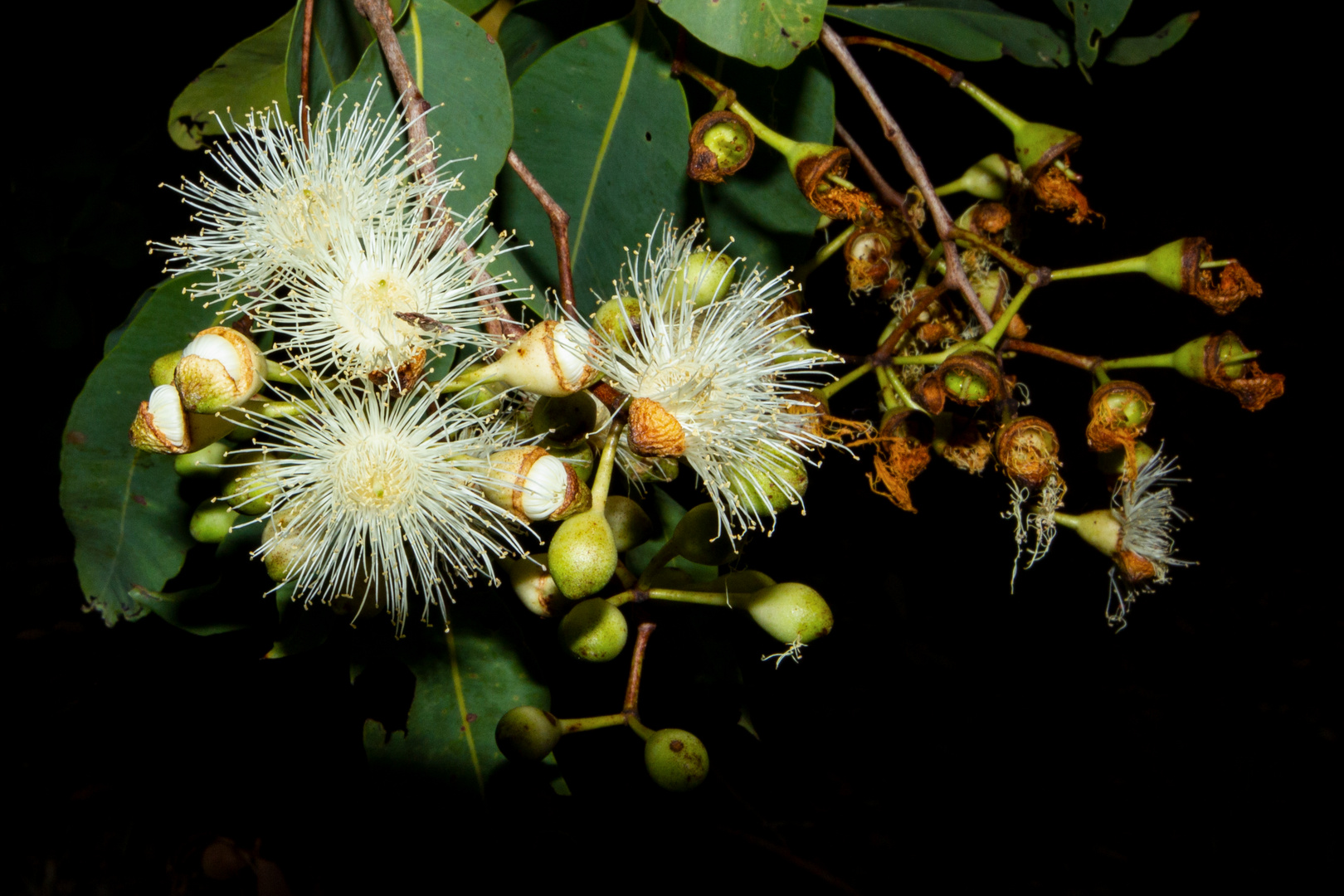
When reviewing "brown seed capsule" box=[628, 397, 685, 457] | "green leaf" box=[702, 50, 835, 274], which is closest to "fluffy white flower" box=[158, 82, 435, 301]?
"brown seed capsule" box=[628, 397, 685, 457]

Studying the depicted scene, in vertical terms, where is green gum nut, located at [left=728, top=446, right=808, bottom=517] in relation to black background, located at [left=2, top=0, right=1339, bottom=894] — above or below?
above

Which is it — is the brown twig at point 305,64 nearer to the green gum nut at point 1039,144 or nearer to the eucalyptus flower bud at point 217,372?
the eucalyptus flower bud at point 217,372

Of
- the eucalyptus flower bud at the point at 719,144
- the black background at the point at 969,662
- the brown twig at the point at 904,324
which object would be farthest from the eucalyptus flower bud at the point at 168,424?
the black background at the point at 969,662

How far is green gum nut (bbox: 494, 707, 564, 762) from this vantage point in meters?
0.96

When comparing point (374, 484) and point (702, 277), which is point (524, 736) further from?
point (702, 277)

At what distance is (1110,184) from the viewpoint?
2557mm

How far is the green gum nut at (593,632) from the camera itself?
912 mm

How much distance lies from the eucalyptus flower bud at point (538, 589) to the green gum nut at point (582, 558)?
179 millimetres

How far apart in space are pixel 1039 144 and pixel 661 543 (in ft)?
2.50

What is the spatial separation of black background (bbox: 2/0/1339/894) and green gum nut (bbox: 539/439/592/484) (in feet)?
3.70

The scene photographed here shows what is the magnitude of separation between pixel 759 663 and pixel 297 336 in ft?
5.18

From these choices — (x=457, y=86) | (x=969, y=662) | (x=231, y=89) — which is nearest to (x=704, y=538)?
(x=457, y=86)

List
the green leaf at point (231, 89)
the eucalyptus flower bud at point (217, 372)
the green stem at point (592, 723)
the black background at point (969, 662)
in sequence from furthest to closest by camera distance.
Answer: the black background at point (969, 662)
the green leaf at point (231, 89)
the green stem at point (592, 723)
the eucalyptus flower bud at point (217, 372)

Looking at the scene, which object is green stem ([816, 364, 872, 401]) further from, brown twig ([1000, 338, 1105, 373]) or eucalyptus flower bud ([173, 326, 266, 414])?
eucalyptus flower bud ([173, 326, 266, 414])
